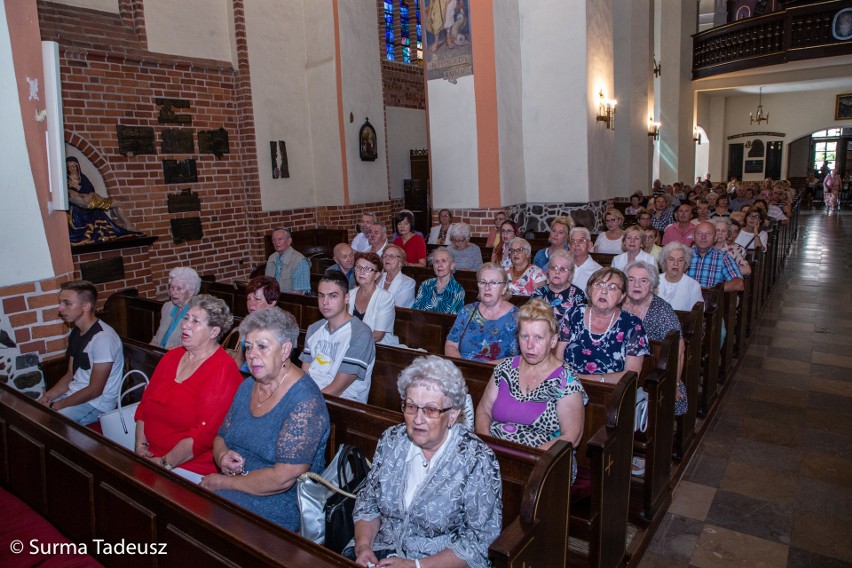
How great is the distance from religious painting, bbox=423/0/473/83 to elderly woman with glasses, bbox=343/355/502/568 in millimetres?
7048

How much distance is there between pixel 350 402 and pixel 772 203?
11.3 meters

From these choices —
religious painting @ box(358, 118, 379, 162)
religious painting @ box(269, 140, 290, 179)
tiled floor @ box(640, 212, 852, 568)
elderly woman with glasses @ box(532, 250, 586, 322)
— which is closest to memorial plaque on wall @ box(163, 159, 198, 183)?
religious painting @ box(269, 140, 290, 179)

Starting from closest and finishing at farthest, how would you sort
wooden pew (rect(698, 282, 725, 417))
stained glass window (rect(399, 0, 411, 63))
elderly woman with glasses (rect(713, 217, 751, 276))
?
wooden pew (rect(698, 282, 725, 417)) < elderly woman with glasses (rect(713, 217, 751, 276)) < stained glass window (rect(399, 0, 411, 63))

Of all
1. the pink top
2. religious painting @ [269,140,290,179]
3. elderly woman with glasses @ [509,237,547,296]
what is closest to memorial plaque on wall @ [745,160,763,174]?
Answer: religious painting @ [269,140,290,179]

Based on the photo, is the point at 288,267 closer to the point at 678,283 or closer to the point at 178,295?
the point at 178,295

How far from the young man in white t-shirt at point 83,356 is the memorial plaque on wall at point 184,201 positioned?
15.6 feet

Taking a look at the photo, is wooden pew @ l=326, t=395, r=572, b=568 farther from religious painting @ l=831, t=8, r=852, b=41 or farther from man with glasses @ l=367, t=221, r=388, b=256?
religious painting @ l=831, t=8, r=852, b=41

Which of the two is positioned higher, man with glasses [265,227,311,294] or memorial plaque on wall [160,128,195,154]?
memorial plaque on wall [160,128,195,154]

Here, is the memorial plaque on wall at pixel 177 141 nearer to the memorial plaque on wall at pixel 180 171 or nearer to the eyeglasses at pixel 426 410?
the memorial plaque on wall at pixel 180 171

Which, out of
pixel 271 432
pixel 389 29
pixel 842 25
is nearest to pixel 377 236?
pixel 271 432

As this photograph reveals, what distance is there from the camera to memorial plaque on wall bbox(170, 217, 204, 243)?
8188 millimetres

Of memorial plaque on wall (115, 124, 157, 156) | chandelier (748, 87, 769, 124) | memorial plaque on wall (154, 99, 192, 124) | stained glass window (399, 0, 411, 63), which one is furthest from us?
chandelier (748, 87, 769, 124)

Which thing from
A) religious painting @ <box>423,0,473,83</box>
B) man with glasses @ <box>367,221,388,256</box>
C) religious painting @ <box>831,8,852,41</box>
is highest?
religious painting @ <box>831,8,852,41</box>

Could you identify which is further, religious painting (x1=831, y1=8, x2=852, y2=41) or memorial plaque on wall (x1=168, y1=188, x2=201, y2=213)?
religious painting (x1=831, y1=8, x2=852, y2=41)
